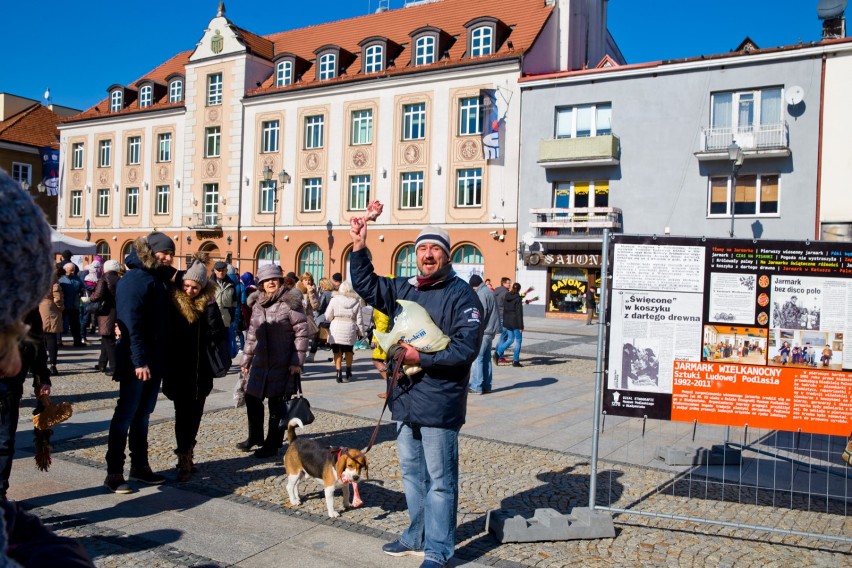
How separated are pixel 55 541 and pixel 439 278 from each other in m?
3.24

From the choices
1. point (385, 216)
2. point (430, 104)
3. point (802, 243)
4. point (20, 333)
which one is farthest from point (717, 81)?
point (20, 333)

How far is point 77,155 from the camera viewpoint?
45.9 metres

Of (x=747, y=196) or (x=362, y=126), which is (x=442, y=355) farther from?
(x=362, y=126)

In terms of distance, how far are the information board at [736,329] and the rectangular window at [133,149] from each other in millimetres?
43217

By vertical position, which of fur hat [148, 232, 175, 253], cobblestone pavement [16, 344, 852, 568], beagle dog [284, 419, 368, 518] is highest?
fur hat [148, 232, 175, 253]

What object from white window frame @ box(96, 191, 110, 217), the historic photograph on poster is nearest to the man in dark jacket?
the historic photograph on poster

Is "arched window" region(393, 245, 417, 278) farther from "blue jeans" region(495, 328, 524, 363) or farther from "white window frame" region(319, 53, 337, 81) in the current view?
"blue jeans" region(495, 328, 524, 363)

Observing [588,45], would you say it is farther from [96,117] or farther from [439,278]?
[439,278]

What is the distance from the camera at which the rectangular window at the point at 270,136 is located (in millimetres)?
37906

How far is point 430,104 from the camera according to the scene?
1304 inches

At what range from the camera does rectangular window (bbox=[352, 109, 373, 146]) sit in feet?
115

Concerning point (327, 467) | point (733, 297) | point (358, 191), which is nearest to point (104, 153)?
point (358, 191)

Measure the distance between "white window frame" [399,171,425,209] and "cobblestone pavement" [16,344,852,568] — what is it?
26.1 metres

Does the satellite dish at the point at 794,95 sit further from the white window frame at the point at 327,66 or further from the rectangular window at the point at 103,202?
the rectangular window at the point at 103,202
